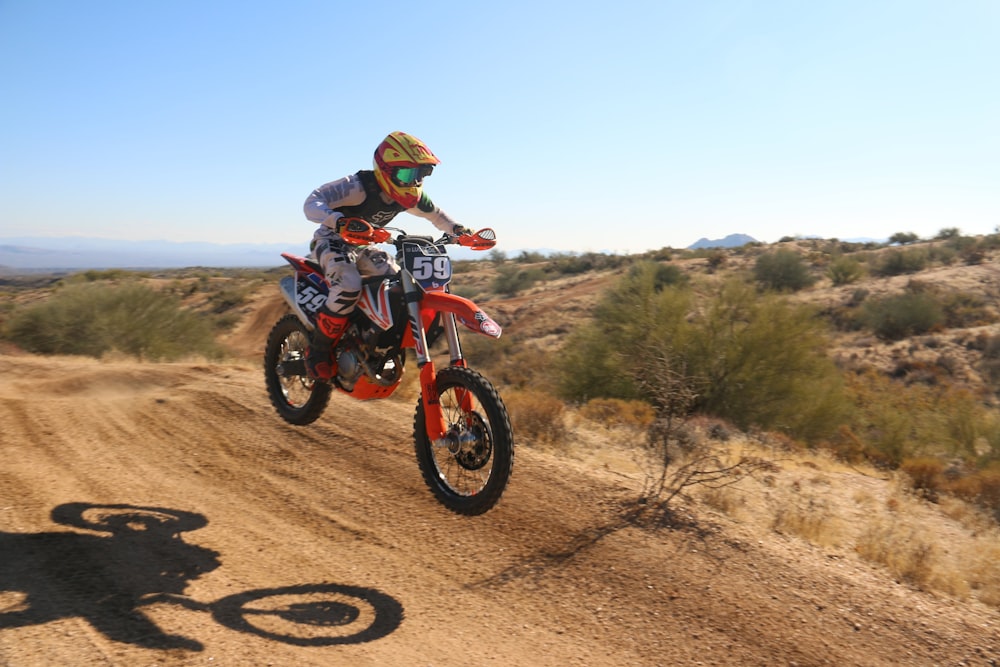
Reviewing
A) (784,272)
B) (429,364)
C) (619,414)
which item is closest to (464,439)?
(429,364)

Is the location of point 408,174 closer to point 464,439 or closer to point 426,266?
point 426,266

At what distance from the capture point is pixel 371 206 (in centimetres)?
543

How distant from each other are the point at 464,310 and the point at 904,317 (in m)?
23.5

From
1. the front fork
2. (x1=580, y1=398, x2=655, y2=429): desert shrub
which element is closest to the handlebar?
the front fork

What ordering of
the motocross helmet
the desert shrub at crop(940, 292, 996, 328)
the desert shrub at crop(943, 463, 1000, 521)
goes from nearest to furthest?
the motocross helmet < the desert shrub at crop(943, 463, 1000, 521) < the desert shrub at crop(940, 292, 996, 328)

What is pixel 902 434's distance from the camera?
40.0 feet

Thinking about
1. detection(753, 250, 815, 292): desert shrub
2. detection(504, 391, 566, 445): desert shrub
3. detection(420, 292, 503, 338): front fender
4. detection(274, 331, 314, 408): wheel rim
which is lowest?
detection(504, 391, 566, 445): desert shrub

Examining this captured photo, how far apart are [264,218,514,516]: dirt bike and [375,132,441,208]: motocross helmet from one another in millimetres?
403

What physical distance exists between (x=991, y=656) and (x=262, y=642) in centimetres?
→ 433

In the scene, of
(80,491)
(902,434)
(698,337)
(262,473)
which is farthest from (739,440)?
(80,491)

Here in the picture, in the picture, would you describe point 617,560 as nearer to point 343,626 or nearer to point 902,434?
point 343,626

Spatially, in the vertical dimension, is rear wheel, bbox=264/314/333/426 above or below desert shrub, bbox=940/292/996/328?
below

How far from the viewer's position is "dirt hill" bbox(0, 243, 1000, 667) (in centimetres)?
367

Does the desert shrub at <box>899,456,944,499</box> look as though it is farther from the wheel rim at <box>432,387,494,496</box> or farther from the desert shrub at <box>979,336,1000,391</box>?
the desert shrub at <box>979,336,1000,391</box>
